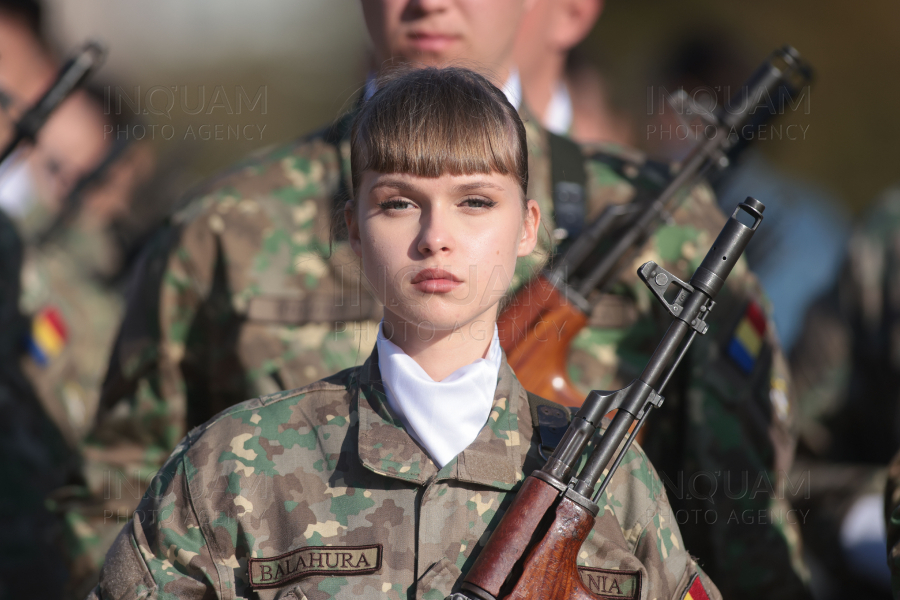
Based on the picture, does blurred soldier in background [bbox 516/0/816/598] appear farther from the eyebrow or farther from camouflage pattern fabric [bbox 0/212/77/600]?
camouflage pattern fabric [bbox 0/212/77/600]

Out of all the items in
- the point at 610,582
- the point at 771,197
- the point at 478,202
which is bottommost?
the point at 771,197

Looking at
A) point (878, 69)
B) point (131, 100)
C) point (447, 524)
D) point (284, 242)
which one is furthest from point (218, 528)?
point (131, 100)

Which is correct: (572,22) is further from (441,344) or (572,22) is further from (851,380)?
(441,344)

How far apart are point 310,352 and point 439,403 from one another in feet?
3.93

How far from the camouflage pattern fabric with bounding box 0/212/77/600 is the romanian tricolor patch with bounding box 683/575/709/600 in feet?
8.99

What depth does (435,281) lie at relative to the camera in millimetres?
1625

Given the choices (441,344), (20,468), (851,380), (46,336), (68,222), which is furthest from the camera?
(68,222)

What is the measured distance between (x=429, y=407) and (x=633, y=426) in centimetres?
36

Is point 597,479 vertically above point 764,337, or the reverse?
point 597,479

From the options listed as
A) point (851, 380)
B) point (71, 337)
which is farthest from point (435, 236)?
point (71, 337)

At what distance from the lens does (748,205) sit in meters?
1.68

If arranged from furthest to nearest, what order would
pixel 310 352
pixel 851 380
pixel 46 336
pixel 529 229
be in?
pixel 46 336, pixel 851 380, pixel 310 352, pixel 529 229

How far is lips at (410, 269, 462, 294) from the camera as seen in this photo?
63.9 inches

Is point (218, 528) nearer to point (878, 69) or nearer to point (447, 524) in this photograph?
point (447, 524)
